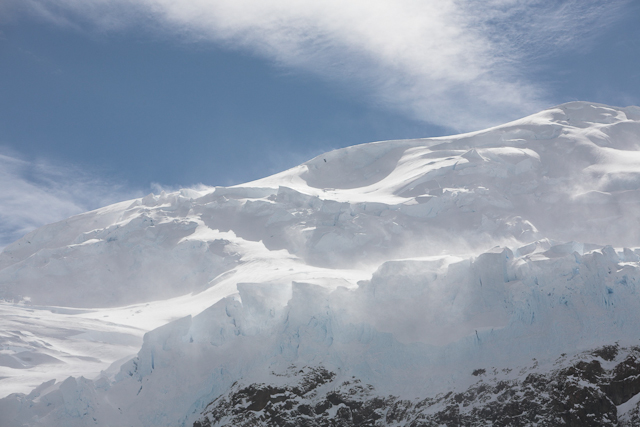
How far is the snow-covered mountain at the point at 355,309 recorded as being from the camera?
147 feet

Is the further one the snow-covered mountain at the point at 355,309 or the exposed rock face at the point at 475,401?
the snow-covered mountain at the point at 355,309

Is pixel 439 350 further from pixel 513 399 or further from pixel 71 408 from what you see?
pixel 71 408

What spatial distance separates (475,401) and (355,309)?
13.0 meters

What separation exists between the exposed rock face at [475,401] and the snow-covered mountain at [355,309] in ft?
0.45

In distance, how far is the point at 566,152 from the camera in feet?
262

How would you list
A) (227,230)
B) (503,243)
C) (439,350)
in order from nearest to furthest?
1. (439,350)
2. (503,243)
3. (227,230)

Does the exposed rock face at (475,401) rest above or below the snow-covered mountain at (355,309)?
below

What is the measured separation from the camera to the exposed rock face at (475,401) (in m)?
41.8

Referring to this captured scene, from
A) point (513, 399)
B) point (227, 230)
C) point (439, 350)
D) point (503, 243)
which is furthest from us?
point (227, 230)

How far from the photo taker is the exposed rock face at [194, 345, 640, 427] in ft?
137

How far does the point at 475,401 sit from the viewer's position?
43.9 metres

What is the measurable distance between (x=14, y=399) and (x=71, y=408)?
408 centimetres

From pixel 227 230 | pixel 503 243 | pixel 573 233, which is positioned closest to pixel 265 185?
pixel 227 230

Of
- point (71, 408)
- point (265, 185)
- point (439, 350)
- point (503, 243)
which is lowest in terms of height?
point (71, 408)
